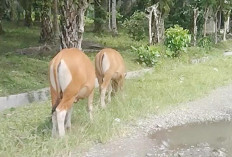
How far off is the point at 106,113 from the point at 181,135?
136cm

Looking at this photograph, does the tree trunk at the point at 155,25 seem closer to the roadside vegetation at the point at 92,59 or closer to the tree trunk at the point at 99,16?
the roadside vegetation at the point at 92,59

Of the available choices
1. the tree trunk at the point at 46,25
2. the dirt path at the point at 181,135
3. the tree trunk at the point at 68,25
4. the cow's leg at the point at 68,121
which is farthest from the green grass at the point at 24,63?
the dirt path at the point at 181,135

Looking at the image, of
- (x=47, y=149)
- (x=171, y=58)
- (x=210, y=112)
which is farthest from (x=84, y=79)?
(x=171, y=58)

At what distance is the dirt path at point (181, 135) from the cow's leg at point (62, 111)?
517 mm

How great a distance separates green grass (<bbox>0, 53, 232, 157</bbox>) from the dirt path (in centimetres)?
23

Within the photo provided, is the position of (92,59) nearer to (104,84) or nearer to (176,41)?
(176,41)

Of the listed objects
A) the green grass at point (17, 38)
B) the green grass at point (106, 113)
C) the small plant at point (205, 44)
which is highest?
the green grass at point (17, 38)

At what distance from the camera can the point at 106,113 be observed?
7.70 m

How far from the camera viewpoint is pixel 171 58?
594 inches

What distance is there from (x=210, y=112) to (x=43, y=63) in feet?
17.2

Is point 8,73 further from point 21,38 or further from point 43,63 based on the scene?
point 21,38

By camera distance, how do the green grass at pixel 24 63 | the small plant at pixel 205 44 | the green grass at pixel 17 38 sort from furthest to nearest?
the small plant at pixel 205 44
the green grass at pixel 17 38
the green grass at pixel 24 63

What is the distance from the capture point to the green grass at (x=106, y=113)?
6066mm

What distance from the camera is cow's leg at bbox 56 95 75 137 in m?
6.37
